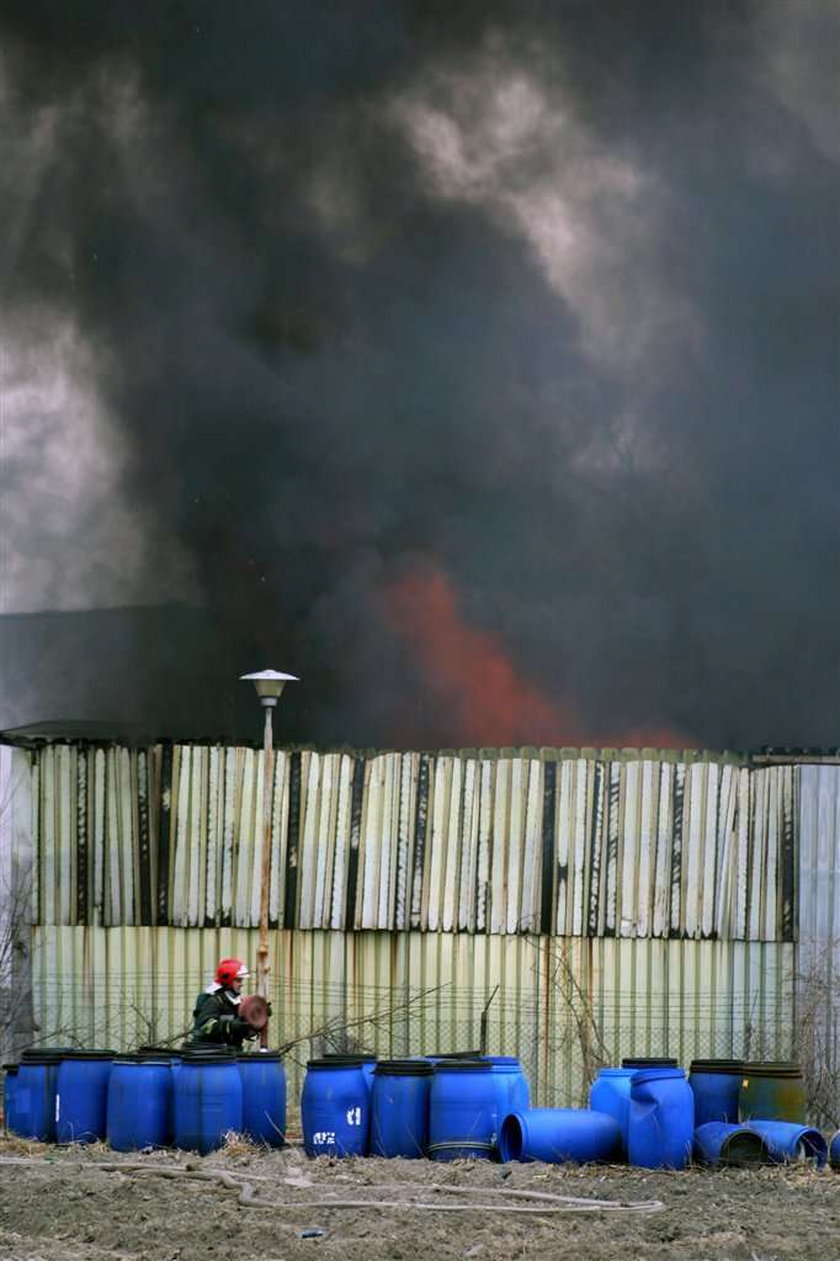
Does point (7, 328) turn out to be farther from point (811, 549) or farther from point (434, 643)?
point (811, 549)

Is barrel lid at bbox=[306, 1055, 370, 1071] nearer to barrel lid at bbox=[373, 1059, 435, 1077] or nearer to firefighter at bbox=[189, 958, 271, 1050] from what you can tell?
barrel lid at bbox=[373, 1059, 435, 1077]

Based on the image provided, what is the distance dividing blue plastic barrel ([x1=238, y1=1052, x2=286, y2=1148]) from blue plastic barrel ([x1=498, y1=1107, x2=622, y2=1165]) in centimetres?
233

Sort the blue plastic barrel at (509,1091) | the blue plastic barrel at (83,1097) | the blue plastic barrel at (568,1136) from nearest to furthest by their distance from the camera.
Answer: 1. the blue plastic barrel at (568,1136)
2. the blue plastic barrel at (509,1091)
3. the blue plastic barrel at (83,1097)

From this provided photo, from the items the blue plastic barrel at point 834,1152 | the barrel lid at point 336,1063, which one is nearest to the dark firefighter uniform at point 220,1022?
the barrel lid at point 336,1063

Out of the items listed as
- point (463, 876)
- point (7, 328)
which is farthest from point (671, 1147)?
point (7, 328)

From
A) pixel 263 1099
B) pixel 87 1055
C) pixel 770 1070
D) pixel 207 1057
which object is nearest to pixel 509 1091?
pixel 770 1070

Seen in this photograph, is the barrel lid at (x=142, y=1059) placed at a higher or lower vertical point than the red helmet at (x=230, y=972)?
lower

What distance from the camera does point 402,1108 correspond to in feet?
49.2

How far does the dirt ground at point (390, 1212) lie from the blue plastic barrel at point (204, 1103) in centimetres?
42

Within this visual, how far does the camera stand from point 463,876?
24.4 m

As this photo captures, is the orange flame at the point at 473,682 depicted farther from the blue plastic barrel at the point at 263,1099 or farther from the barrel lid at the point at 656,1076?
the barrel lid at the point at 656,1076

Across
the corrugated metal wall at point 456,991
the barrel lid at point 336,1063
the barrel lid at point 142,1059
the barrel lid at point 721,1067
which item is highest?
the barrel lid at point 721,1067

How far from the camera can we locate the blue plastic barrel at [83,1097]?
16.2 meters

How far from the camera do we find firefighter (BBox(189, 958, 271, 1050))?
17.1m
